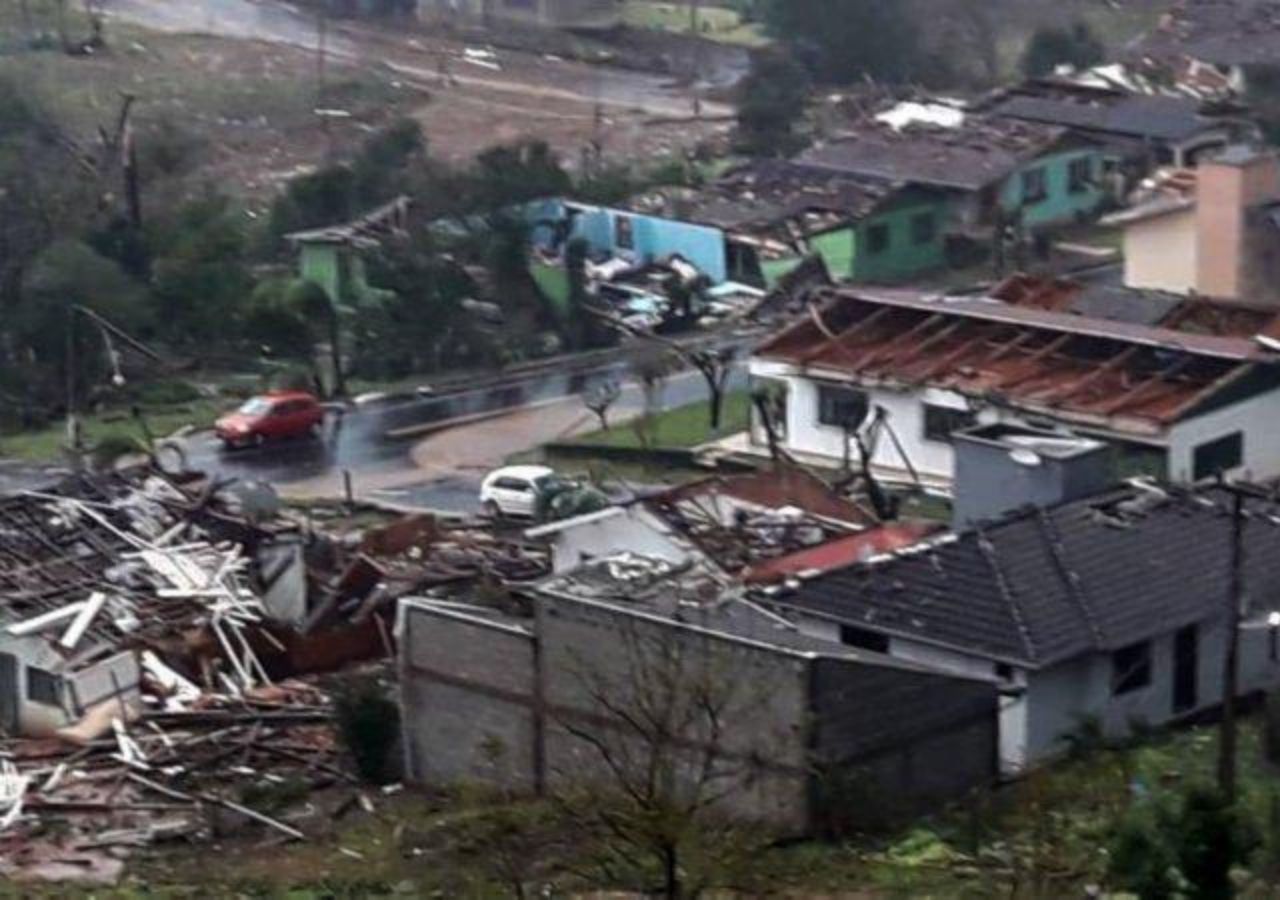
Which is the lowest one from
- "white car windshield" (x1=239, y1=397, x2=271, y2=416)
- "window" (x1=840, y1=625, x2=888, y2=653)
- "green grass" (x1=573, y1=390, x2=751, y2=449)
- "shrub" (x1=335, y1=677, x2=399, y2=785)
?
"green grass" (x1=573, y1=390, x2=751, y2=449)

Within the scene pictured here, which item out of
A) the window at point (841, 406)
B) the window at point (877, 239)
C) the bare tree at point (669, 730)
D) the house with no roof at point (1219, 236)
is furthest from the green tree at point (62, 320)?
the bare tree at point (669, 730)

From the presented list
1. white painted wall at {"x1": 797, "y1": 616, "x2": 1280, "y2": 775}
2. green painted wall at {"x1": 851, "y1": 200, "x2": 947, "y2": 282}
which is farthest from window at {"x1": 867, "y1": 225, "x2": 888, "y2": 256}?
white painted wall at {"x1": 797, "y1": 616, "x2": 1280, "y2": 775}

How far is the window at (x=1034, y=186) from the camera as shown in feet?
101

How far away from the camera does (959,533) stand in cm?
1603

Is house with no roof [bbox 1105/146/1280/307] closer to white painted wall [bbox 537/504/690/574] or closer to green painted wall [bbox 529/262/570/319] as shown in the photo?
green painted wall [bbox 529/262/570/319]

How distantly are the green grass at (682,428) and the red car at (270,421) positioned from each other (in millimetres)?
2129

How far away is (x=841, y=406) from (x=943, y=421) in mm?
954

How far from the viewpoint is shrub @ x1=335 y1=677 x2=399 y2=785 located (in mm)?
15156

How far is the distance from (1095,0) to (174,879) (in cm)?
3193

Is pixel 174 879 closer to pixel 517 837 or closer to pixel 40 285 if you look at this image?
pixel 517 837

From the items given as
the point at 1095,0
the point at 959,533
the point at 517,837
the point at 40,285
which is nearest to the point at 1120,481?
the point at 959,533

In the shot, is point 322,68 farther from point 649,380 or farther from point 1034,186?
point 649,380

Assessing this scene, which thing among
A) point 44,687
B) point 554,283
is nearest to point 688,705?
point 44,687

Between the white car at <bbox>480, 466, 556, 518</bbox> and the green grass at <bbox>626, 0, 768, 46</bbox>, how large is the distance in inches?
833
